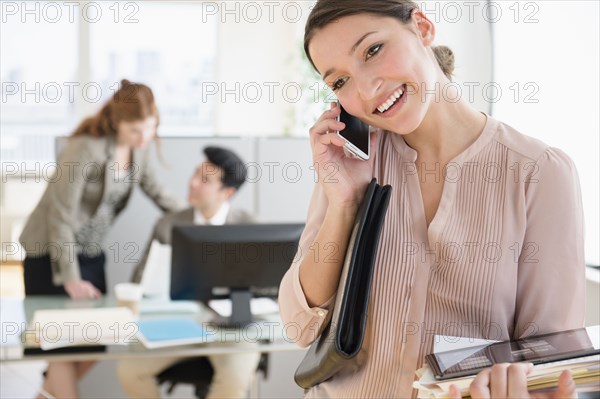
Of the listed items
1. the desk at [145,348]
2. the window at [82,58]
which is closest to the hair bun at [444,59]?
the desk at [145,348]

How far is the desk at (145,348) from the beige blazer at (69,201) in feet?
0.41

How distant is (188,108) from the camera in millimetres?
7051

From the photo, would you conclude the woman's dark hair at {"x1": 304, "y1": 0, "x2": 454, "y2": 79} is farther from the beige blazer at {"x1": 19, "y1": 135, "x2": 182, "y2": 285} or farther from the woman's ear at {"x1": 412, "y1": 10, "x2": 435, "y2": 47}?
the beige blazer at {"x1": 19, "y1": 135, "x2": 182, "y2": 285}

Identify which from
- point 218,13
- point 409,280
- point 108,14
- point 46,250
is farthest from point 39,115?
point 409,280

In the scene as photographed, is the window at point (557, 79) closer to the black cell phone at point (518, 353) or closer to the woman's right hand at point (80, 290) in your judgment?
the black cell phone at point (518, 353)

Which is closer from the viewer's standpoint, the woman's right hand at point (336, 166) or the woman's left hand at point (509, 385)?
the woman's left hand at point (509, 385)

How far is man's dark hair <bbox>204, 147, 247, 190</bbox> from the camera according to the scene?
285cm

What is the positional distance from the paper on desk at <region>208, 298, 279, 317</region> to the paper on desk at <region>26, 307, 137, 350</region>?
0.31m

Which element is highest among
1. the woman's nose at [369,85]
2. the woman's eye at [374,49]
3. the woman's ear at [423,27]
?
the woman's ear at [423,27]

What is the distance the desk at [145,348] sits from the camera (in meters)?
2.44

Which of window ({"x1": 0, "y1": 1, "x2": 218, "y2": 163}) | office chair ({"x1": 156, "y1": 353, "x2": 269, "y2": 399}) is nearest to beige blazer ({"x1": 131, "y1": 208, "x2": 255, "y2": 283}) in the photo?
office chair ({"x1": 156, "y1": 353, "x2": 269, "y2": 399})

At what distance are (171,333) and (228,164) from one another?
730 millimetres

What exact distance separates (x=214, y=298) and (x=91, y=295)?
19.7 inches

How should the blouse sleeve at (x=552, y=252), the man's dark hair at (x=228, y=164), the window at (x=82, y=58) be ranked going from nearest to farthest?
the blouse sleeve at (x=552, y=252) → the man's dark hair at (x=228, y=164) → the window at (x=82, y=58)
